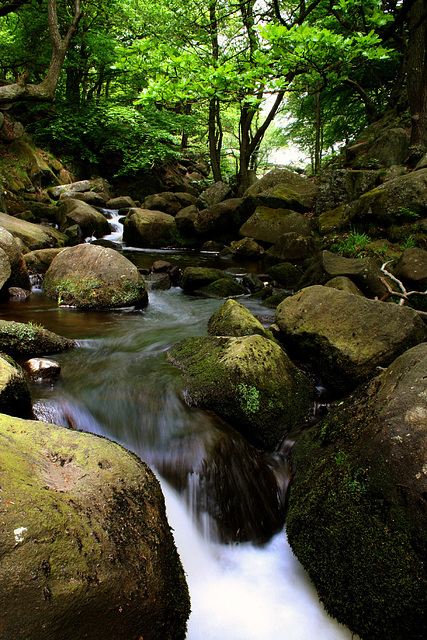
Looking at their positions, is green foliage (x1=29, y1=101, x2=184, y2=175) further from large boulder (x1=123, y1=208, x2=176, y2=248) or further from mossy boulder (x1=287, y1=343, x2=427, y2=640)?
mossy boulder (x1=287, y1=343, x2=427, y2=640)

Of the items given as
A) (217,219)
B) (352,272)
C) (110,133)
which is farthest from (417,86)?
(110,133)

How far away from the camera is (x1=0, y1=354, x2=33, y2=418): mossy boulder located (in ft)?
7.75

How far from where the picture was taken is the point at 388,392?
2.35 metres

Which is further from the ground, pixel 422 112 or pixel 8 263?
pixel 422 112

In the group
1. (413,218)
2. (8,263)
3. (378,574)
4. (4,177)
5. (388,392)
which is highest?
(4,177)

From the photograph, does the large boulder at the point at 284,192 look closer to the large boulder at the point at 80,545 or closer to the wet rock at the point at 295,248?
the wet rock at the point at 295,248

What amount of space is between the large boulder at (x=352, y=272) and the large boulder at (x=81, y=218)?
318 inches

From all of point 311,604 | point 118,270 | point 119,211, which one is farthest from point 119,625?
point 119,211

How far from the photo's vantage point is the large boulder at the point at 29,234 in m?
7.96

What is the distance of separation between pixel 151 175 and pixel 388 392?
20654 mm

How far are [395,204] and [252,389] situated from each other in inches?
271

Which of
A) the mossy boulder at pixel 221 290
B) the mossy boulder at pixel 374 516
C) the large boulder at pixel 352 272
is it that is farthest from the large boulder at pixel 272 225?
the mossy boulder at pixel 374 516

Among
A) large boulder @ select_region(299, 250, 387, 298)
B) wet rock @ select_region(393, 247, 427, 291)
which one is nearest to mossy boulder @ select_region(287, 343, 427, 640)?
large boulder @ select_region(299, 250, 387, 298)

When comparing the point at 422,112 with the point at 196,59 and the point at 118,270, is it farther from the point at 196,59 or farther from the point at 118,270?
the point at 118,270
